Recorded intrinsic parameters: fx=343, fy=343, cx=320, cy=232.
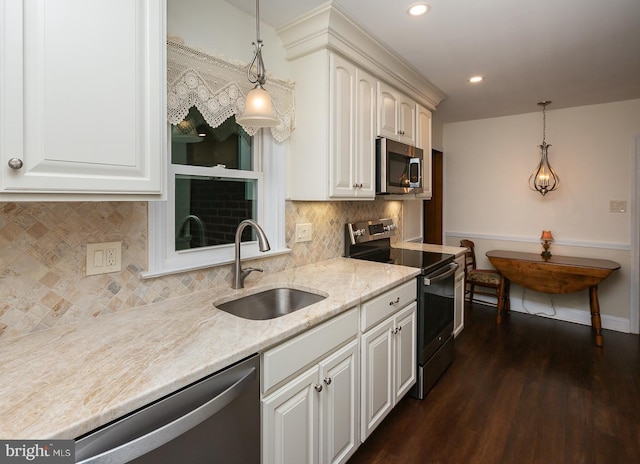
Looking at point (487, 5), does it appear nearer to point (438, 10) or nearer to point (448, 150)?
point (438, 10)

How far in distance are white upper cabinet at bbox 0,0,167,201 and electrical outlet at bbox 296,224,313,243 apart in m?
1.19

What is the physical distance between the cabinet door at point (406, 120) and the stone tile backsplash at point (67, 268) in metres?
1.97

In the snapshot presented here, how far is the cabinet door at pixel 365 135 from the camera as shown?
2.28m

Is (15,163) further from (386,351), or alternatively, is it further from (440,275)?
(440,275)

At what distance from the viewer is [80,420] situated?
742mm

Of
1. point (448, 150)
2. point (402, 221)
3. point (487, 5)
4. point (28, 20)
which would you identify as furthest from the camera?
point (448, 150)

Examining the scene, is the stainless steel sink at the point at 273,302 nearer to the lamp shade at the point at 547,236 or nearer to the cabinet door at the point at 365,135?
the cabinet door at the point at 365,135

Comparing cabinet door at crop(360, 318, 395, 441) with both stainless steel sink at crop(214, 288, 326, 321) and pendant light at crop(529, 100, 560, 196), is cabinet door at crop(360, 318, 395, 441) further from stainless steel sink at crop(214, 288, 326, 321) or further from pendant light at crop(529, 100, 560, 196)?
pendant light at crop(529, 100, 560, 196)

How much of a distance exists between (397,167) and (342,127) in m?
0.72

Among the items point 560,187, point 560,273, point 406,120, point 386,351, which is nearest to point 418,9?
point 406,120

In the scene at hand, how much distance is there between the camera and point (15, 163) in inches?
34.0

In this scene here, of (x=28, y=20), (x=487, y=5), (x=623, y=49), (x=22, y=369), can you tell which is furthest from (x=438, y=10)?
(x=22, y=369)

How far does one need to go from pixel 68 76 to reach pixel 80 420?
2.90 ft

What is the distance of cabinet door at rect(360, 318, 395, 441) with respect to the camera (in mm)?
1761
